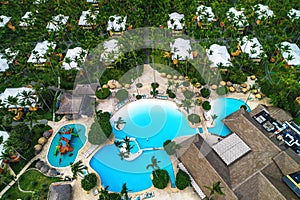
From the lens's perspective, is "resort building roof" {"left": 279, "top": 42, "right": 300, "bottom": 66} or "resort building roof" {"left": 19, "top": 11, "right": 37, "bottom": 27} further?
"resort building roof" {"left": 19, "top": 11, "right": 37, "bottom": 27}

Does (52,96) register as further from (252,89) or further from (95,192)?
(252,89)

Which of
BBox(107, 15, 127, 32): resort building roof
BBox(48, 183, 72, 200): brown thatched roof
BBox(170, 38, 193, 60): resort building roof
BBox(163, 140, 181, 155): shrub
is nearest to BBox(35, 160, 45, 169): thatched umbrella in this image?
BBox(48, 183, 72, 200): brown thatched roof

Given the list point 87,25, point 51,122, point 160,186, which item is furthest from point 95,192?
point 87,25

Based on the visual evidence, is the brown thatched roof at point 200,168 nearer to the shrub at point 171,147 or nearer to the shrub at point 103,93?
the shrub at point 171,147

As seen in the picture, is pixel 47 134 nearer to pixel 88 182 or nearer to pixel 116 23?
pixel 88 182

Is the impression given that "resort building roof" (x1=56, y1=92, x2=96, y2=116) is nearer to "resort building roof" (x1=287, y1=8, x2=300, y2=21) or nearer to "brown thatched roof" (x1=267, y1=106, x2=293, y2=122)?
"brown thatched roof" (x1=267, y1=106, x2=293, y2=122)

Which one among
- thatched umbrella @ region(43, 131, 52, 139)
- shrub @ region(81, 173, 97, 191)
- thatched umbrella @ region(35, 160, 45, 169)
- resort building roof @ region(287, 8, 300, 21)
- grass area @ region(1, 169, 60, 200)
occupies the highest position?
resort building roof @ region(287, 8, 300, 21)

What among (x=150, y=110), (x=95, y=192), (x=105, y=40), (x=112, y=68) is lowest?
(x=95, y=192)
